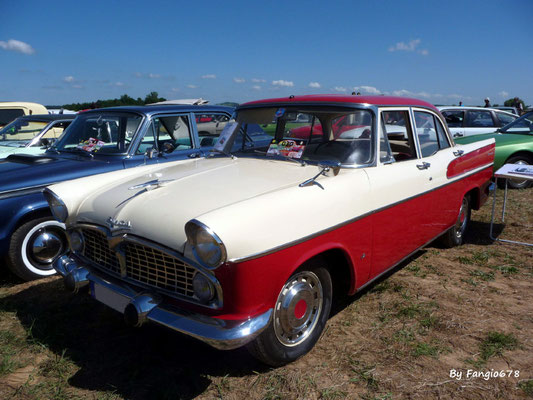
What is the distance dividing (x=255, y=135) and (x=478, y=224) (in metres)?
3.62

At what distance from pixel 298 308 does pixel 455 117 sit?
28.7 ft

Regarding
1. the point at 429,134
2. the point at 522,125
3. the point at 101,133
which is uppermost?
the point at 101,133

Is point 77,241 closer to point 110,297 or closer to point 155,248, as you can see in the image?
point 110,297

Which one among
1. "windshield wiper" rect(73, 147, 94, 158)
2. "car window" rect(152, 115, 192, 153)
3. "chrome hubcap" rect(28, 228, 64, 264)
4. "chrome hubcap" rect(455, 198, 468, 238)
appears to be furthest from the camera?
"car window" rect(152, 115, 192, 153)

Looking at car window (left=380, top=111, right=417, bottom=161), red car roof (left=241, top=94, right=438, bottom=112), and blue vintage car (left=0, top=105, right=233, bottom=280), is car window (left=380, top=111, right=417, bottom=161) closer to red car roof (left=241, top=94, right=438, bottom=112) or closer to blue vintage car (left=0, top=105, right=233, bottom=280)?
red car roof (left=241, top=94, right=438, bottom=112)

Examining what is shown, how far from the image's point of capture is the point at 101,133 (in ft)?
16.1

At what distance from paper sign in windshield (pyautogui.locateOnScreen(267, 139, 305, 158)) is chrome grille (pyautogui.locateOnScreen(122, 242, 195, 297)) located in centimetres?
143

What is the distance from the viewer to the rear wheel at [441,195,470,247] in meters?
4.64

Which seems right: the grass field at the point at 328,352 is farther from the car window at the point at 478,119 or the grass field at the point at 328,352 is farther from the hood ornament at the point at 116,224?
the car window at the point at 478,119

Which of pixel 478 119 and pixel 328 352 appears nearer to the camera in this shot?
pixel 328 352

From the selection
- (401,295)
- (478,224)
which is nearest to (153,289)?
(401,295)

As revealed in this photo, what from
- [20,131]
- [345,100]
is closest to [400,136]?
[345,100]

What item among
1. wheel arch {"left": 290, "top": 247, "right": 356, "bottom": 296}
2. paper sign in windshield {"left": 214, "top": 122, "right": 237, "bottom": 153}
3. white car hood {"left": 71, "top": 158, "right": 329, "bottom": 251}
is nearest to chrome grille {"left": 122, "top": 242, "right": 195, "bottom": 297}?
white car hood {"left": 71, "top": 158, "right": 329, "bottom": 251}

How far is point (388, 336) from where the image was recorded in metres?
2.96
